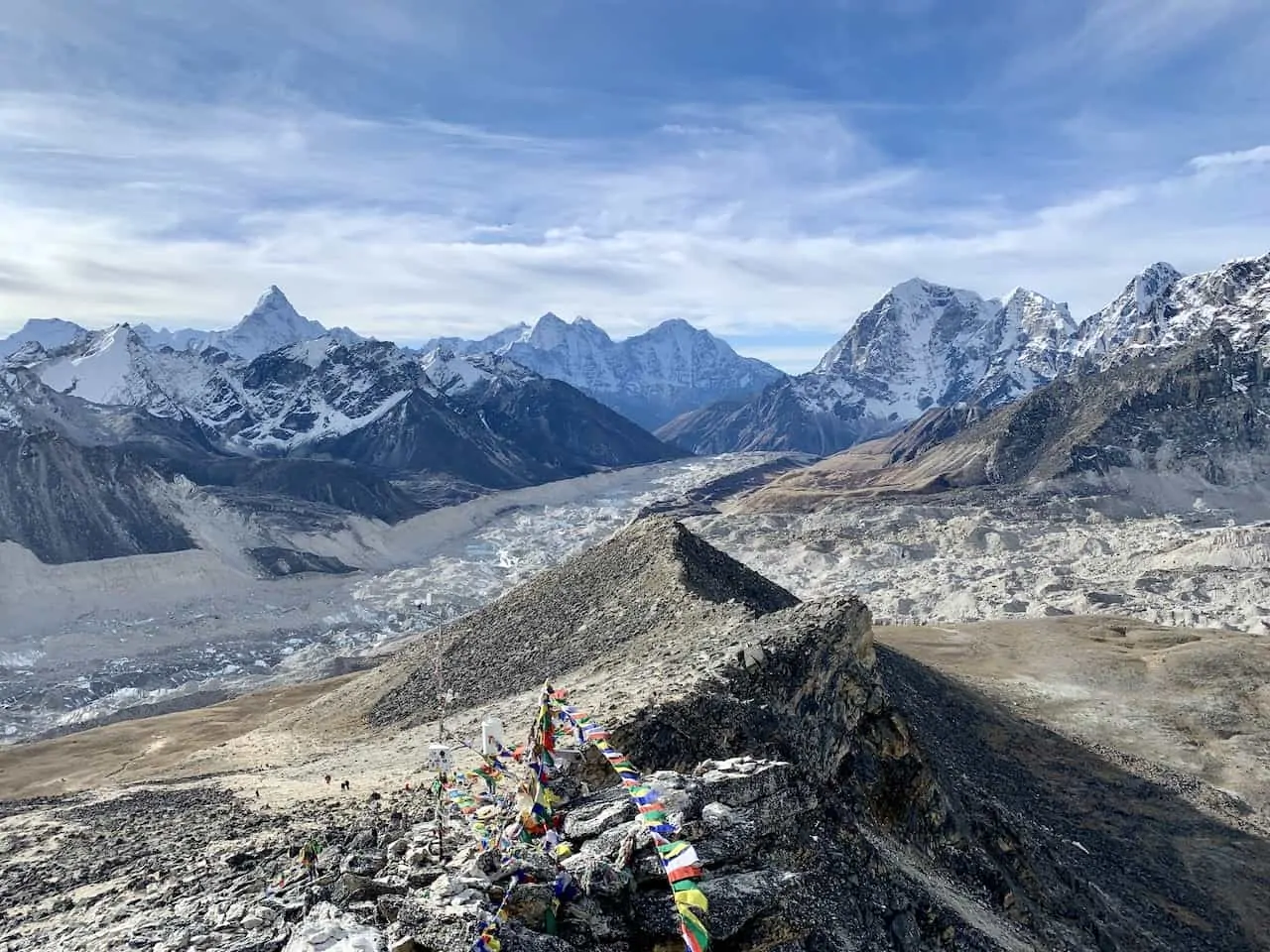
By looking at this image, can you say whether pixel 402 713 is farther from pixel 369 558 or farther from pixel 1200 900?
pixel 369 558

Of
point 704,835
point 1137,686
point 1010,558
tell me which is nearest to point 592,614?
point 704,835

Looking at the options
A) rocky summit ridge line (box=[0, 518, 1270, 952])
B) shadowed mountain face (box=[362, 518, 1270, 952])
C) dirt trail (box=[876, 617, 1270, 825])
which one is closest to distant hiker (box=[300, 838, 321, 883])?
rocky summit ridge line (box=[0, 518, 1270, 952])

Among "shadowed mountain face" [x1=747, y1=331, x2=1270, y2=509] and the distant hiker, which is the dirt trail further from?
"shadowed mountain face" [x1=747, y1=331, x2=1270, y2=509]

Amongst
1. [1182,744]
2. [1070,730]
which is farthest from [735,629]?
[1182,744]

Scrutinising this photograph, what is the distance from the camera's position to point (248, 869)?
18.5 m

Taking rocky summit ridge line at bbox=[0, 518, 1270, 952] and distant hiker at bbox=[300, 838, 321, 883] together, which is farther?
distant hiker at bbox=[300, 838, 321, 883]

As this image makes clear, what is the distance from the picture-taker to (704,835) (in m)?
15.0

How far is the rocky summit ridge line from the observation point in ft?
44.9

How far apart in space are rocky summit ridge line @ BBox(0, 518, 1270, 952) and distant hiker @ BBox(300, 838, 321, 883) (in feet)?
0.31

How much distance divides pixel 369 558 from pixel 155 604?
147ft

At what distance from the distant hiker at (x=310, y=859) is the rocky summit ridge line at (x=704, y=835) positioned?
94 mm

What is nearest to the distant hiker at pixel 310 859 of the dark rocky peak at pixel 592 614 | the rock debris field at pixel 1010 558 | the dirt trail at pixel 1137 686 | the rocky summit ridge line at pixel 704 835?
the rocky summit ridge line at pixel 704 835

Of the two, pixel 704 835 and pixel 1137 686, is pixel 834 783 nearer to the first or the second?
pixel 704 835

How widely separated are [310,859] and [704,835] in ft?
24.0
